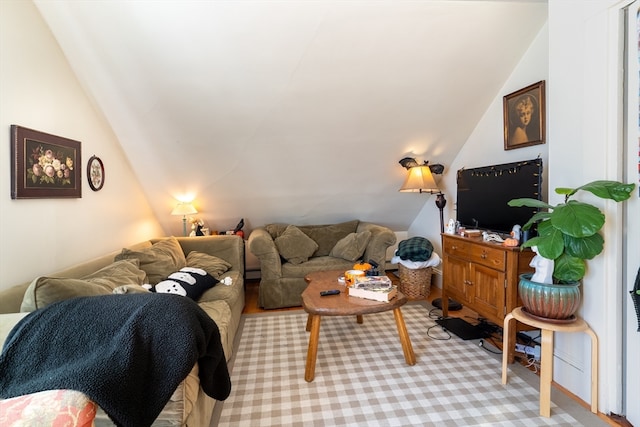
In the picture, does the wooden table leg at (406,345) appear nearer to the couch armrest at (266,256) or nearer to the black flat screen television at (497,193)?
the black flat screen television at (497,193)

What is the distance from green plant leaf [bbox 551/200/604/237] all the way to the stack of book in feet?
3.40

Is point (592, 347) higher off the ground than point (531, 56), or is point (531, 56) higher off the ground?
point (531, 56)

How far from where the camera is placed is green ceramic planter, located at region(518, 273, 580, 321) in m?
1.67

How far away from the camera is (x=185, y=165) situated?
10.9 feet

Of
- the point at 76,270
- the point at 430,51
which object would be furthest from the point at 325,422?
the point at 430,51

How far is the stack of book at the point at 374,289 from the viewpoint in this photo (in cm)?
216

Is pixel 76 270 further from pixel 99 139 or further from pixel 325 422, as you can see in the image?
pixel 325 422

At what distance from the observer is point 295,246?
12.1ft

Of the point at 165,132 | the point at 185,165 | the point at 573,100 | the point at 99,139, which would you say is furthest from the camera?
the point at 185,165

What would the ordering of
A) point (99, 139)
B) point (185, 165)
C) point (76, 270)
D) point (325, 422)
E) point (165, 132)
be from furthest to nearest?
point (185, 165) < point (165, 132) < point (99, 139) < point (76, 270) < point (325, 422)

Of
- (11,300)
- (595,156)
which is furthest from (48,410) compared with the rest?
(595,156)

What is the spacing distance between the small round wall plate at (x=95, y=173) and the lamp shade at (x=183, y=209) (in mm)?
904

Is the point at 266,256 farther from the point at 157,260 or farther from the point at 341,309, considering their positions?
the point at 341,309

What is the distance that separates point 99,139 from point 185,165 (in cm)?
79
